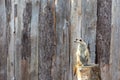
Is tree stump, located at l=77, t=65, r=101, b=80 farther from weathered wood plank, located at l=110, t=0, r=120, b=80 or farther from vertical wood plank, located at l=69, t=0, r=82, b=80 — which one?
vertical wood plank, located at l=69, t=0, r=82, b=80

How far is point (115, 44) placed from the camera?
7.16 feet

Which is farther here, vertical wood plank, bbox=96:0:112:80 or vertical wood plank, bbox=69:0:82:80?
vertical wood plank, bbox=69:0:82:80

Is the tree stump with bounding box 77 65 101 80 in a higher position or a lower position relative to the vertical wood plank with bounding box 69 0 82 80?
lower

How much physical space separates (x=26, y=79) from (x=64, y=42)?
0.57 metres

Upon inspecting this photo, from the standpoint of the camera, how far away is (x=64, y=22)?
97.0 inches

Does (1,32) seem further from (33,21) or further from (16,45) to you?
→ (33,21)

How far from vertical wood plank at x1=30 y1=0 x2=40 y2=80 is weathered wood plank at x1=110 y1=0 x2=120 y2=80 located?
77cm

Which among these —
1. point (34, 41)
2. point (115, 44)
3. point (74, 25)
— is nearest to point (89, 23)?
point (74, 25)

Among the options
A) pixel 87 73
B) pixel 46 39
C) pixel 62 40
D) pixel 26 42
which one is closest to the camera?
pixel 87 73

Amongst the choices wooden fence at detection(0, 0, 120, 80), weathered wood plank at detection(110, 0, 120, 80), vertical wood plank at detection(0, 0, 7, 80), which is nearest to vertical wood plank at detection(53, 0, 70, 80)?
wooden fence at detection(0, 0, 120, 80)

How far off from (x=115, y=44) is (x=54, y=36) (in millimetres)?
585

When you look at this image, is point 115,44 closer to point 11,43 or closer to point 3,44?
point 11,43

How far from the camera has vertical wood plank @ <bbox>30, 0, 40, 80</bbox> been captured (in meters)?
2.68

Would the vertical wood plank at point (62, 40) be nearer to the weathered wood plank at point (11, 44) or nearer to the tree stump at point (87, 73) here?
the weathered wood plank at point (11, 44)
